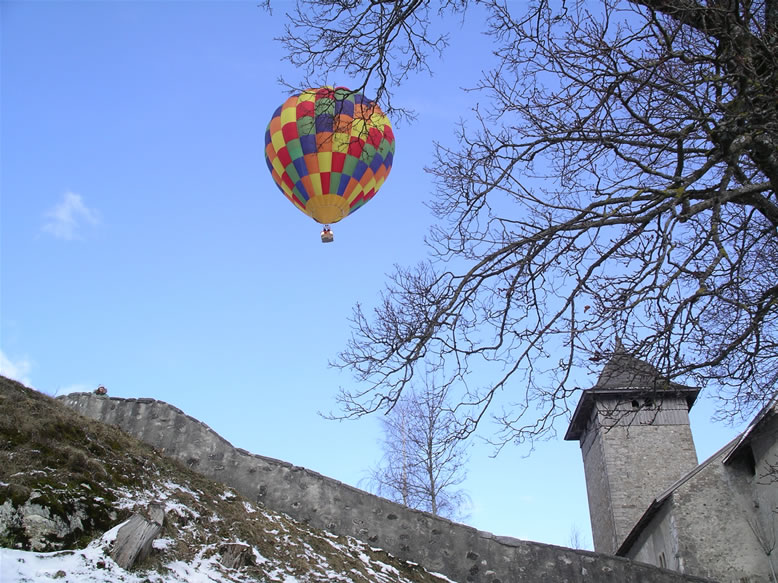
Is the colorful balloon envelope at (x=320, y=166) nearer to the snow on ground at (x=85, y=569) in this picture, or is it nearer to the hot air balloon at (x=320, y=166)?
the hot air balloon at (x=320, y=166)

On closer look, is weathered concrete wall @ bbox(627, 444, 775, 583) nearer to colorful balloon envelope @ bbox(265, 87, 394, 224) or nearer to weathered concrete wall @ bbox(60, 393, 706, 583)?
weathered concrete wall @ bbox(60, 393, 706, 583)

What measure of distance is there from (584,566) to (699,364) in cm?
445

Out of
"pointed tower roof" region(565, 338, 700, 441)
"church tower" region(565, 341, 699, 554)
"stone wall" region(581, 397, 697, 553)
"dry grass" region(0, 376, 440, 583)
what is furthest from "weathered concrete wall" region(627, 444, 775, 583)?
"pointed tower roof" region(565, 338, 700, 441)

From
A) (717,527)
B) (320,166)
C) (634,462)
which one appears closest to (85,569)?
(320,166)

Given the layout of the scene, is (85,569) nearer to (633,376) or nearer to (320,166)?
(633,376)

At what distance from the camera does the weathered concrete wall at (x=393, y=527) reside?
887 centimetres

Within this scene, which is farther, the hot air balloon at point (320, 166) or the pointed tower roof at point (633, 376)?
the hot air balloon at point (320, 166)

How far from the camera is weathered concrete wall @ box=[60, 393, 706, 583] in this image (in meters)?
8.87

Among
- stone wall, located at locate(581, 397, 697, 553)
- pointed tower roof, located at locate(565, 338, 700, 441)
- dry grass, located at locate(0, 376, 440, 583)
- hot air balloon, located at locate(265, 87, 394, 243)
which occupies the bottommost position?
dry grass, located at locate(0, 376, 440, 583)

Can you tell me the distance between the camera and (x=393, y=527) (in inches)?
363

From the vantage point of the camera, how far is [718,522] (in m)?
15.3

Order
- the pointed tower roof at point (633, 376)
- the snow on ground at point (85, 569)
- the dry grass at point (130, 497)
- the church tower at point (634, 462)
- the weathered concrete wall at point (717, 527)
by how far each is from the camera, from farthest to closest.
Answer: the church tower at point (634, 462) → the weathered concrete wall at point (717, 527) → the dry grass at point (130, 497) → the pointed tower roof at point (633, 376) → the snow on ground at point (85, 569)

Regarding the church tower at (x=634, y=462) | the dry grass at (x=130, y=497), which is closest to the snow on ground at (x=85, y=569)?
the dry grass at (x=130, y=497)

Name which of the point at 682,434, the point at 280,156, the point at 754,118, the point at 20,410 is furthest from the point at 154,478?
the point at 682,434
